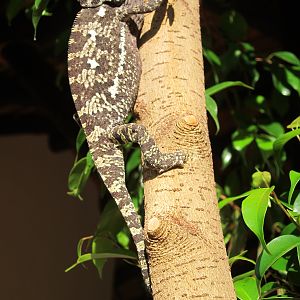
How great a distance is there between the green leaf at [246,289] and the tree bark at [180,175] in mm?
157

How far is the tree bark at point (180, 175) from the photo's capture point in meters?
1.11

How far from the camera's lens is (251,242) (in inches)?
93.3

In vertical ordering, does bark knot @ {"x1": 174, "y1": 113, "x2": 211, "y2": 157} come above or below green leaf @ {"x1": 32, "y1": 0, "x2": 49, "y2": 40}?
below

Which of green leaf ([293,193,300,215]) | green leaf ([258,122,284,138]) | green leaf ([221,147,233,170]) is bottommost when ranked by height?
green leaf ([221,147,233,170])

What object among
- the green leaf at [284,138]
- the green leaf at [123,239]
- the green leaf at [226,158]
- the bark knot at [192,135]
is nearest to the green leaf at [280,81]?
the green leaf at [226,158]

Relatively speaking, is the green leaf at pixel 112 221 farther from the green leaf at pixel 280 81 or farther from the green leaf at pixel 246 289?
the green leaf at pixel 280 81

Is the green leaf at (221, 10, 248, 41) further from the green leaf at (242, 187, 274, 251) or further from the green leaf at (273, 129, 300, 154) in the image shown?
the green leaf at (242, 187, 274, 251)

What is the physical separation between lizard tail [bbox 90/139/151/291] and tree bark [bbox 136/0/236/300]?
0.69ft

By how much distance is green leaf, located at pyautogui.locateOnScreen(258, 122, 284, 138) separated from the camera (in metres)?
1.85

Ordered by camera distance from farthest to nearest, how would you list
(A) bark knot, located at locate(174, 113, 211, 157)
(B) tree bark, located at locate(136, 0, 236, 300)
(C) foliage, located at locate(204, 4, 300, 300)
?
1. (C) foliage, located at locate(204, 4, 300, 300)
2. (A) bark knot, located at locate(174, 113, 211, 157)
3. (B) tree bark, located at locate(136, 0, 236, 300)

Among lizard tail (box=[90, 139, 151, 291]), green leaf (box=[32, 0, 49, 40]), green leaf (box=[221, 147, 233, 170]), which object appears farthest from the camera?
green leaf (box=[221, 147, 233, 170])

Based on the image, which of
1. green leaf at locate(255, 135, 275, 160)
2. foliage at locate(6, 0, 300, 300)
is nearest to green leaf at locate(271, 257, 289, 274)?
foliage at locate(6, 0, 300, 300)

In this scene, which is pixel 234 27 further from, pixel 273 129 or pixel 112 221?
pixel 112 221

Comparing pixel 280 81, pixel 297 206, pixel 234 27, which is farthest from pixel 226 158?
pixel 297 206
